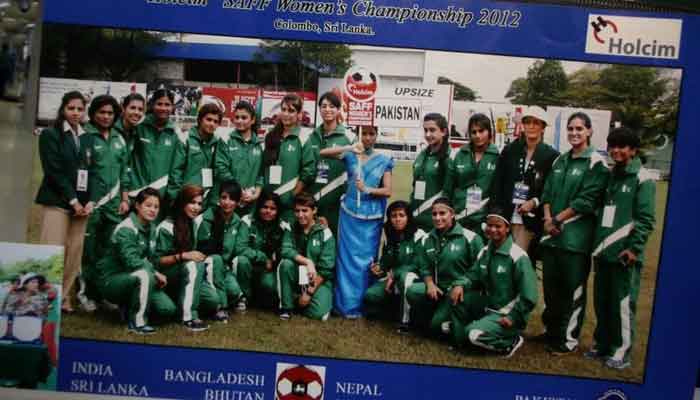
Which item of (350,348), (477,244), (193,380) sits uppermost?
(477,244)

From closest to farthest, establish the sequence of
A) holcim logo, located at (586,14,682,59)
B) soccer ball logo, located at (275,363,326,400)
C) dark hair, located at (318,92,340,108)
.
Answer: holcim logo, located at (586,14,682,59)
dark hair, located at (318,92,340,108)
soccer ball logo, located at (275,363,326,400)

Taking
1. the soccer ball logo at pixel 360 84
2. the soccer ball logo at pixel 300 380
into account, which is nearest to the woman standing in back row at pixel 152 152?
the soccer ball logo at pixel 360 84

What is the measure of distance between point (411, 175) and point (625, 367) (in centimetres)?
168

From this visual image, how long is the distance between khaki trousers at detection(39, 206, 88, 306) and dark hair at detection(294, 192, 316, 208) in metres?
1.25

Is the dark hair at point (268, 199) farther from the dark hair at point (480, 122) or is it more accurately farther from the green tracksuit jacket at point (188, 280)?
the dark hair at point (480, 122)

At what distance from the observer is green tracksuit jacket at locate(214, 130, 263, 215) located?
12.3 feet

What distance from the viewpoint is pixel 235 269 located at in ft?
12.5

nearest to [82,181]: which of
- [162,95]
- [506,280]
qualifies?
[162,95]

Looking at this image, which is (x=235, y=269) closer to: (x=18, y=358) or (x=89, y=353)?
(x=89, y=353)

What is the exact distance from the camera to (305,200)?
148 inches

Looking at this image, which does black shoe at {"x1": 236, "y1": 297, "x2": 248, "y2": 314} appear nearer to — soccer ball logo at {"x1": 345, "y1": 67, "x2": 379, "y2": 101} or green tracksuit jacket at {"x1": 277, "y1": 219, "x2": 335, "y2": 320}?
green tracksuit jacket at {"x1": 277, "y1": 219, "x2": 335, "y2": 320}

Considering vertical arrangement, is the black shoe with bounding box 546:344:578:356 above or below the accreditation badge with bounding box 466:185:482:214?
below

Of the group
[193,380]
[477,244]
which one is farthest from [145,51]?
[477,244]

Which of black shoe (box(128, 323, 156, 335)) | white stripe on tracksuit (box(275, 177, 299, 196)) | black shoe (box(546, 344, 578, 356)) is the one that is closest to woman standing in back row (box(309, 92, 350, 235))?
white stripe on tracksuit (box(275, 177, 299, 196))
